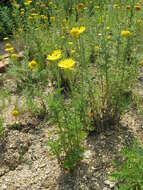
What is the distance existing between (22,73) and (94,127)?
1.43 meters

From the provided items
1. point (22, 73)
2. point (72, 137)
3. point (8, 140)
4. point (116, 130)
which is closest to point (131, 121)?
point (116, 130)

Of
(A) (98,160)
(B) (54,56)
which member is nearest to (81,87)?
(B) (54,56)

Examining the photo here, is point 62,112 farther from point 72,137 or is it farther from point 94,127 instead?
point 94,127

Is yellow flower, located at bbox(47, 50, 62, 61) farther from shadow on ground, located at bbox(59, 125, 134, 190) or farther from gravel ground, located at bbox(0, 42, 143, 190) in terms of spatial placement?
shadow on ground, located at bbox(59, 125, 134, 190)

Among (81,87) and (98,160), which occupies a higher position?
(81,87)

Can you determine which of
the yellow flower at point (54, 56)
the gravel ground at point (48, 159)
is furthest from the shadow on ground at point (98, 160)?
the yellow flower at point (54, 56)

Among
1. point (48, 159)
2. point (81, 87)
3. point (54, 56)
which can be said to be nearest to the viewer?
point (54, 56)

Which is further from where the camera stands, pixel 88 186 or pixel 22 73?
pixel 22 73

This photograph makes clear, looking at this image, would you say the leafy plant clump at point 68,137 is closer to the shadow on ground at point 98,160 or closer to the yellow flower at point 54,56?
the shadow on ground at point 98,160

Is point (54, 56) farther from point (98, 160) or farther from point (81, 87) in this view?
point (98, 160)

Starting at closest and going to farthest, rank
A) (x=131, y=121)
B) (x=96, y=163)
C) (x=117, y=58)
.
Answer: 1. (x=96, y=163)
2. (x=117, y=58)
3. (x=131, y=121)

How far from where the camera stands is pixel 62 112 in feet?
7.12

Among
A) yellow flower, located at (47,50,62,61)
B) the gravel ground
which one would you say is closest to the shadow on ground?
the gravel ground

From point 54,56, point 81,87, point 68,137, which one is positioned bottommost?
point 68,137
